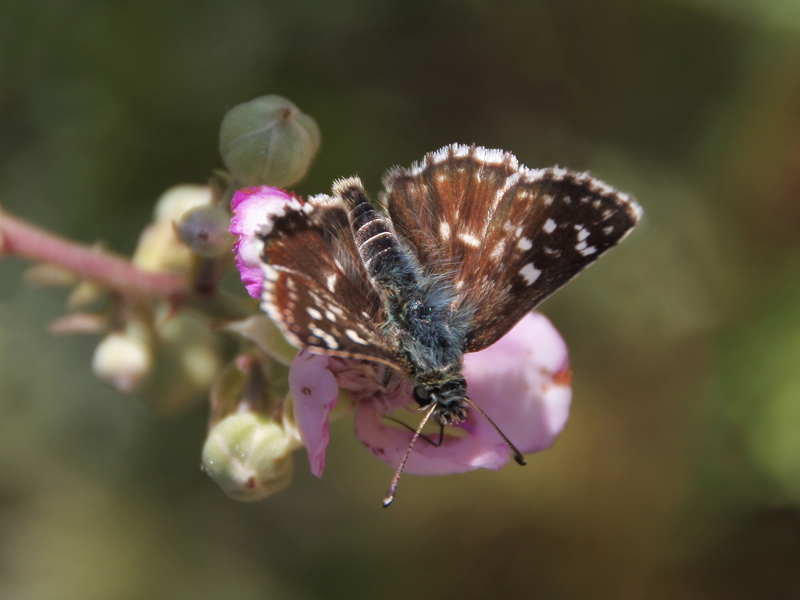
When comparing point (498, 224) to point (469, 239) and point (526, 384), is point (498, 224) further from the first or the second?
point (526, 384)

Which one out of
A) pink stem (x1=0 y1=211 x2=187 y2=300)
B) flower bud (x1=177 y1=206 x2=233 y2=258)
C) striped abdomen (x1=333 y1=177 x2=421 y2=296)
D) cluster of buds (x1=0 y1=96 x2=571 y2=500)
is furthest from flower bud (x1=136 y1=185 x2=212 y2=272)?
striped abdomen (x1=333 y1=177 x2=421 y2=296)

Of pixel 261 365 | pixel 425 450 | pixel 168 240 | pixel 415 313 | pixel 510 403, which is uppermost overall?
pixel 168 240

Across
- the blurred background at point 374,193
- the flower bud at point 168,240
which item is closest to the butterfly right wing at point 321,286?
the flower bud at point 168,240

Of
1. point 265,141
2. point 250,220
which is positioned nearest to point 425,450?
point 250,220

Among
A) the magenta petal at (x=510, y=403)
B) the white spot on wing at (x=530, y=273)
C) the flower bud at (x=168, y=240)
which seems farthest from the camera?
the flower bud at (x=168, y=240)

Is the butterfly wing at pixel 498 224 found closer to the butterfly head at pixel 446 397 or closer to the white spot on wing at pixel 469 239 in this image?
the white spot on wing at pixel 469 239

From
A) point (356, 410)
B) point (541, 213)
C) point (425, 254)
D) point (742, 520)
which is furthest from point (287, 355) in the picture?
point (742, 520)
